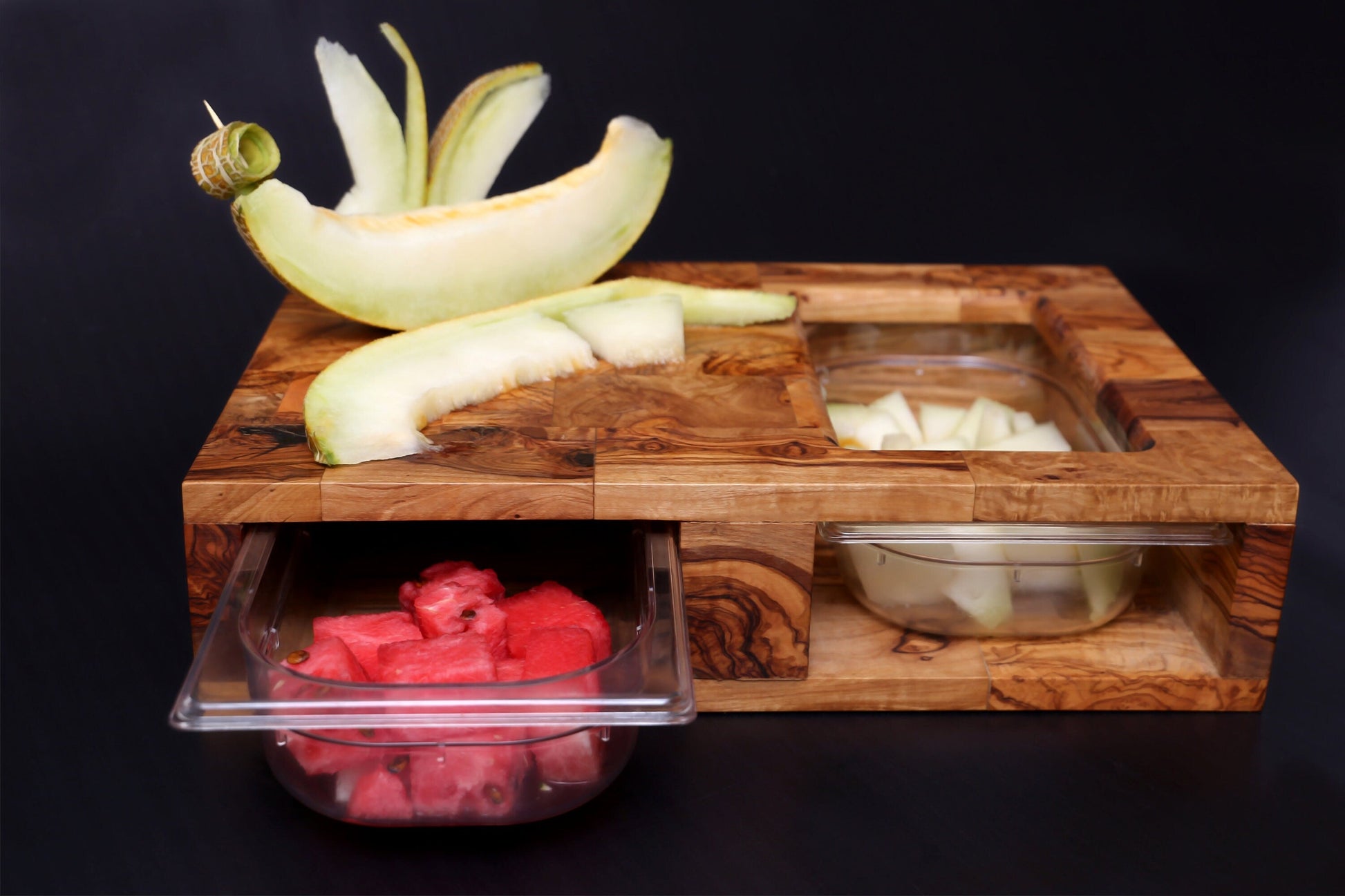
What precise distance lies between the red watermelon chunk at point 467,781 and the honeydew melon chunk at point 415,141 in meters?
0.74

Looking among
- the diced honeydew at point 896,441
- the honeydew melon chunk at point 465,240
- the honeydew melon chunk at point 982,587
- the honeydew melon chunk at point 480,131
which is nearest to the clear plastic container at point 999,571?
the honeydew melon chunk at point 982,587

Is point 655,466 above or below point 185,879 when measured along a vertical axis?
above

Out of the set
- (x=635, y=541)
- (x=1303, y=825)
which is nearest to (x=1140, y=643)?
(x=1303, y=825)

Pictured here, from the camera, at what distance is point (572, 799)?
1.15 m

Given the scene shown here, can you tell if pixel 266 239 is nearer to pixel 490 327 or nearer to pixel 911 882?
pixel 490 327

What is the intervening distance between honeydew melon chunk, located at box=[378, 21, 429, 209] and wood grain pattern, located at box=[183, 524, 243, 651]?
21.1 inches

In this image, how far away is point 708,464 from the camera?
1259 mm

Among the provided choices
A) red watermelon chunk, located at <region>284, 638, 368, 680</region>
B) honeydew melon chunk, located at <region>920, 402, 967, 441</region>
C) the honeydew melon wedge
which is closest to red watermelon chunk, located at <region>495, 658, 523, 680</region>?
red watermelon chunk, located at <region>284, 638, 368, 680</region>

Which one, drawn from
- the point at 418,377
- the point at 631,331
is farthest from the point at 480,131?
the point at 418,377

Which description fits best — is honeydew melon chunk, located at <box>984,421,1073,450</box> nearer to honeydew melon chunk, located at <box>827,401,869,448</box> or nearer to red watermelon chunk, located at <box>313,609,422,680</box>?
honeydew melon chunk, located at <box>827,401,869,448</box>

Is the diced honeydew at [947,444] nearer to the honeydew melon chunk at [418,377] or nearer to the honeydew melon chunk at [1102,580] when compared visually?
the honeydew melon chunk at [1102,580]

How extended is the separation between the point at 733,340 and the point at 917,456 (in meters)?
0.36

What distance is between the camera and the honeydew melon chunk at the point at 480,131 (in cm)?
168

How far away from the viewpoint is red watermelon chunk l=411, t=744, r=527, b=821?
1.10m
